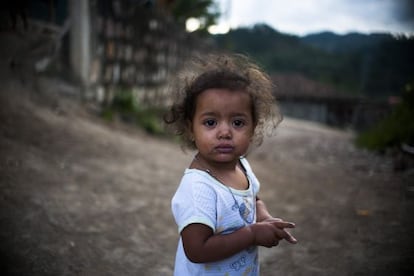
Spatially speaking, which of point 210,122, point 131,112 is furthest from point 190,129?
point 131,112

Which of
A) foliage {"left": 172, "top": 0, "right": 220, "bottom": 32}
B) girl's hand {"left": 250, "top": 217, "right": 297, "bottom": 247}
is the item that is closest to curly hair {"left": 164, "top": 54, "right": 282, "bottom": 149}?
girl's hand {"left": 250, "top": 217, "right": 297, "bottom": 247}

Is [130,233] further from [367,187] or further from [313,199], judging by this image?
[367,187]

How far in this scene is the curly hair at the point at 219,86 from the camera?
4.53ft

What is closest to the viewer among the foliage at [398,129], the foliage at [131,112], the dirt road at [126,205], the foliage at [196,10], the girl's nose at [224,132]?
the girl's nose at [224,132]

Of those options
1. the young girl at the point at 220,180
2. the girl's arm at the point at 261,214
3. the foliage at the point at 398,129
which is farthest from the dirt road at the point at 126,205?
the young girl at the point at 220,180

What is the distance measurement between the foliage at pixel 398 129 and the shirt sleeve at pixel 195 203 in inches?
205

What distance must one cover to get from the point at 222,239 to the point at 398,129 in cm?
584

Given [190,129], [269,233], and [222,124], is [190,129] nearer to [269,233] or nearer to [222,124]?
[222,124]

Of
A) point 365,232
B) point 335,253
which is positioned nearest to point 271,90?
point 335,253

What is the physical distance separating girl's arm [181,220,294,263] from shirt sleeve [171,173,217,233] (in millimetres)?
25

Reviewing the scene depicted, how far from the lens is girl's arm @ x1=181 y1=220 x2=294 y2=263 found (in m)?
1.22

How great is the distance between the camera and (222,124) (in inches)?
52.4

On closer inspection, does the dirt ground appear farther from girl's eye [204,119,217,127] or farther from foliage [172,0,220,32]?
foliage [172,0,220,32]

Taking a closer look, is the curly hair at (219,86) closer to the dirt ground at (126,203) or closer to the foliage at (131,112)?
the dirt ground at (126,203)
